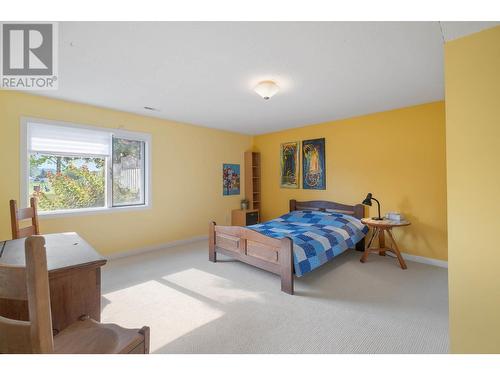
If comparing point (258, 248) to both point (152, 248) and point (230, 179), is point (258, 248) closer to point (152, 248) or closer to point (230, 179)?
point (152, 248)

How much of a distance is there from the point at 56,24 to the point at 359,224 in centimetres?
421

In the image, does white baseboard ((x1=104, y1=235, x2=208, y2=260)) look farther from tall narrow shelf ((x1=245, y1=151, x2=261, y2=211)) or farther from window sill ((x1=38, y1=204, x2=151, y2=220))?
tall narrow shelf ((x1=245, y1=151, x2=261, y2=211))

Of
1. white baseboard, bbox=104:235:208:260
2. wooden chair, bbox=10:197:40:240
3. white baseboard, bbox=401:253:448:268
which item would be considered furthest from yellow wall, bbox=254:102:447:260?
wooden chair, bbox=10:197:40:240

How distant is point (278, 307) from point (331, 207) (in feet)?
8.43

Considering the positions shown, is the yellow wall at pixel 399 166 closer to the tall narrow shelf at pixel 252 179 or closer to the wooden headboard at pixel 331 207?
the wooden headboard at pixel 331 207

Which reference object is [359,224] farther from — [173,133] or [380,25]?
[173,133]

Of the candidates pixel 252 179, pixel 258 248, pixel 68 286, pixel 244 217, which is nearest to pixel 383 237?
pixel 258 248

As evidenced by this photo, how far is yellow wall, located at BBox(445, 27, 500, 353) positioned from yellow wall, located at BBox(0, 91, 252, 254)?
12.9 feet

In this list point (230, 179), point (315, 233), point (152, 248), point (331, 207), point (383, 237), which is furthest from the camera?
point (230, 179)

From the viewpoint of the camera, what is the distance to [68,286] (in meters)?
1.27

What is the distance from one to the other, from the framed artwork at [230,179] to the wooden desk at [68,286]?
3740 millimetres

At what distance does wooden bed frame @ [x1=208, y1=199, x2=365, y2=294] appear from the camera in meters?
2.50

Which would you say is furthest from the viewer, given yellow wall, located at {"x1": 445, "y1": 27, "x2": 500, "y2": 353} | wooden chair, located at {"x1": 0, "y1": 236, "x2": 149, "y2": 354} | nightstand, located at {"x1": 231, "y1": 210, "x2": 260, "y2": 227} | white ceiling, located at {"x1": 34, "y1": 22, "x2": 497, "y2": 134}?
nightstand, located at {"x1": 231, "y1": 210, "x2": 260, "y2": 227}
